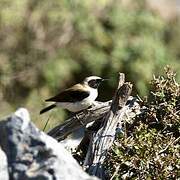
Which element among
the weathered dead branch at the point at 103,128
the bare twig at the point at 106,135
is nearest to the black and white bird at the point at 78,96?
the weathered dead branch at the point at 103,128

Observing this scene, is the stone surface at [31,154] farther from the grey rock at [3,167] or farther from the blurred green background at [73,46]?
the blurred green background at [73,46]

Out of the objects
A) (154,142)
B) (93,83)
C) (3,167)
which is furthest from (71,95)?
(3,167)

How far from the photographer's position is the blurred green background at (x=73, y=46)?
1334 cm

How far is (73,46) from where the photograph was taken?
13945 millimetres

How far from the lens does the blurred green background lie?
13.3 meters

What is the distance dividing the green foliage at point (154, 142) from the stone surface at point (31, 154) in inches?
30.9

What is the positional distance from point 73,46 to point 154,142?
894cm

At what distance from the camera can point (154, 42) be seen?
13.9 meters

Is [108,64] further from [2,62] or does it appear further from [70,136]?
[70,136]

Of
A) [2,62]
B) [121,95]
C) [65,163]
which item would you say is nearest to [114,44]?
[2,62]

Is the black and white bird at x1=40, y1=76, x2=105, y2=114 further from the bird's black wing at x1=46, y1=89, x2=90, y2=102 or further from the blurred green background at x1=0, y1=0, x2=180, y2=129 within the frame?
the blurred green background at x1=0, y1=0, x2=180, y2=129

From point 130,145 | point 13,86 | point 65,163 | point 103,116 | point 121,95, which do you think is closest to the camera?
point 65,163

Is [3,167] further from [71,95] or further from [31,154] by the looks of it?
[71,95]

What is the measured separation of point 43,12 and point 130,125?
8636 mm
